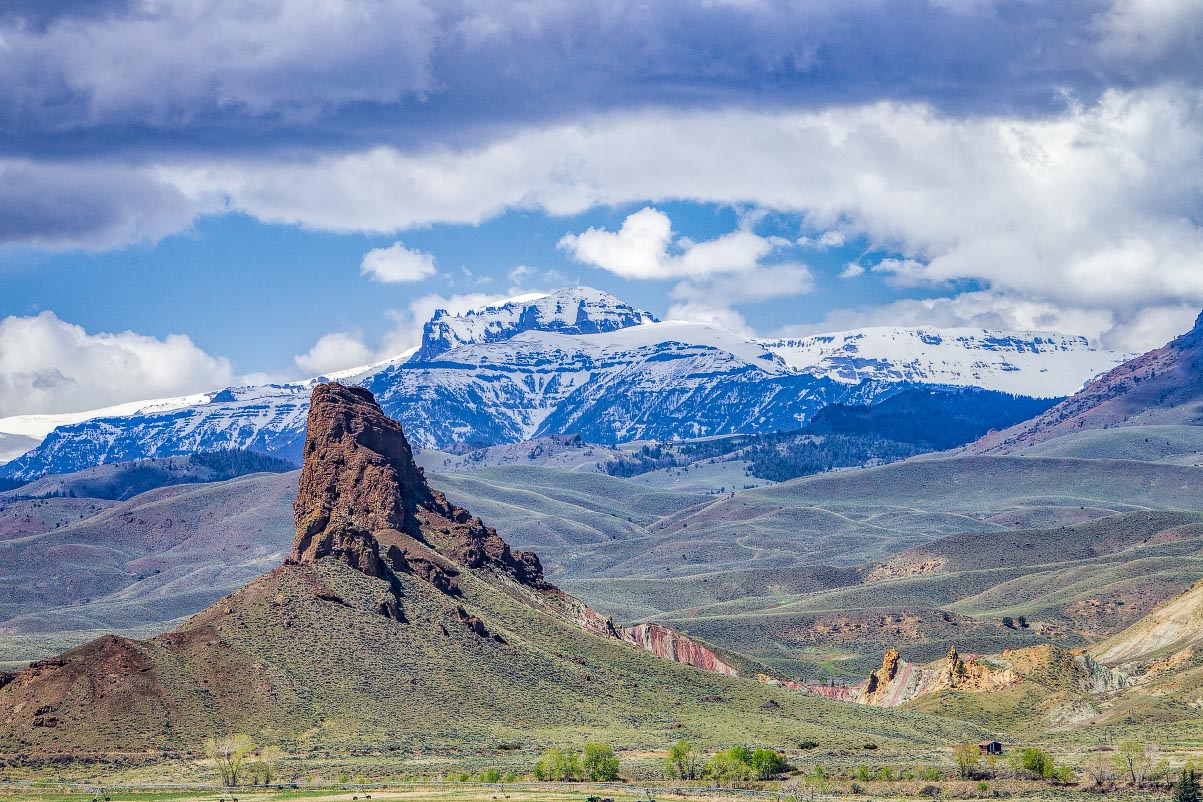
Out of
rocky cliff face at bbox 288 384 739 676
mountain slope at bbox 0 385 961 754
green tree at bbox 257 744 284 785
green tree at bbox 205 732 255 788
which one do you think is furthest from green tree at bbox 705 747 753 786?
rocky cliff face at bbox 288 384 739 676

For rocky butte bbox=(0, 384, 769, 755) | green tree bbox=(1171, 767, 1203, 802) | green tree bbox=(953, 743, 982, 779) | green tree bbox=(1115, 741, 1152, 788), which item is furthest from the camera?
rocky butte bbox=(0, 384, 769, 755)

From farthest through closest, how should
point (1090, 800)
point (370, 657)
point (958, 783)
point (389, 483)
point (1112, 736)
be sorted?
point (389, 483) < point (370, 657) < point (1112, 736) < point (958, 783) < point (1090, 800)

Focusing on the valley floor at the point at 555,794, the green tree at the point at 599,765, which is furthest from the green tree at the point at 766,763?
the green tree at the point at 599,765

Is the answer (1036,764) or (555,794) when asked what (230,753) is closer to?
Answer: (555,794)

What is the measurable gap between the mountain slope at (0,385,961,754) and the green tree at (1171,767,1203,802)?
155 ft

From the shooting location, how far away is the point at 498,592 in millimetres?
194625

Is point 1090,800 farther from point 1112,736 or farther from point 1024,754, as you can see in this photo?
point 1112,736

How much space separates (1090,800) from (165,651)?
7426 centimetres

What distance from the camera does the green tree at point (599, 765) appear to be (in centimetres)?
13850

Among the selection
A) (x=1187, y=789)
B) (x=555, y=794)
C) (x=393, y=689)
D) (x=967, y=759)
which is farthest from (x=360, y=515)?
(x=1187, y=789)

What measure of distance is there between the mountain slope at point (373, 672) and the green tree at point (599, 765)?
19.2 metres

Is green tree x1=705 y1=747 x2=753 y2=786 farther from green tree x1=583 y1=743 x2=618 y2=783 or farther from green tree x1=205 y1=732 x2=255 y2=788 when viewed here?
green tree x1=205 y1=732 x2=255 y2=788

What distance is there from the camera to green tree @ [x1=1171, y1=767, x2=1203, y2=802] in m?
112

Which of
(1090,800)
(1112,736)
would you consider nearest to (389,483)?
(1112,736)
